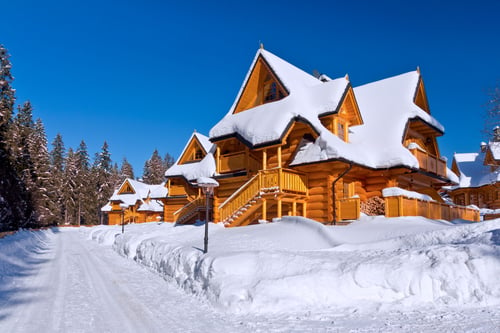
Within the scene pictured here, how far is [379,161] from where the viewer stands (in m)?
19.4

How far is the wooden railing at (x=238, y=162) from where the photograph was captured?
70.8 feet

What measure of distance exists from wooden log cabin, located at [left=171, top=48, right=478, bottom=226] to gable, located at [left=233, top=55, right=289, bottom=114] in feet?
0.19

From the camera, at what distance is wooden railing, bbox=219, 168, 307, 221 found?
1827cm

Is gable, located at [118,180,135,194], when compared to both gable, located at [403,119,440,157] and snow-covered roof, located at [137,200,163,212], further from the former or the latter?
gable, located at [403,119,440,157]

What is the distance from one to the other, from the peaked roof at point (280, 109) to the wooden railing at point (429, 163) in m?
4.86

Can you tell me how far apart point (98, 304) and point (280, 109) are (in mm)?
13752

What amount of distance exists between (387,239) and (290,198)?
7.33 meters

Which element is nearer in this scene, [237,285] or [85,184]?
[237,285]

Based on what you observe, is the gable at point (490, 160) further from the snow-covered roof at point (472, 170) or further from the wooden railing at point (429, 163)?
the wooden railing at point (429, 163)

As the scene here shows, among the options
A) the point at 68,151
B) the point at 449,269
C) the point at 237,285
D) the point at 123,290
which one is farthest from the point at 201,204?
the point at 68,151

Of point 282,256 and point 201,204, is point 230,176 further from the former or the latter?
point 282,256

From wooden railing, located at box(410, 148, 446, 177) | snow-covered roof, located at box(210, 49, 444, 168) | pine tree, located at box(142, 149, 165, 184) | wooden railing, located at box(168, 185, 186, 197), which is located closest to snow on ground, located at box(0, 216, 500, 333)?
snow-covered roof, located at box(210, 49, 444, 168)

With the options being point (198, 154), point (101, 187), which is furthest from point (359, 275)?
point (101, 187)

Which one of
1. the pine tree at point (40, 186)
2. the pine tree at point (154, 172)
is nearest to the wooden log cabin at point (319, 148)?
the pine tree at point (40, 186)
